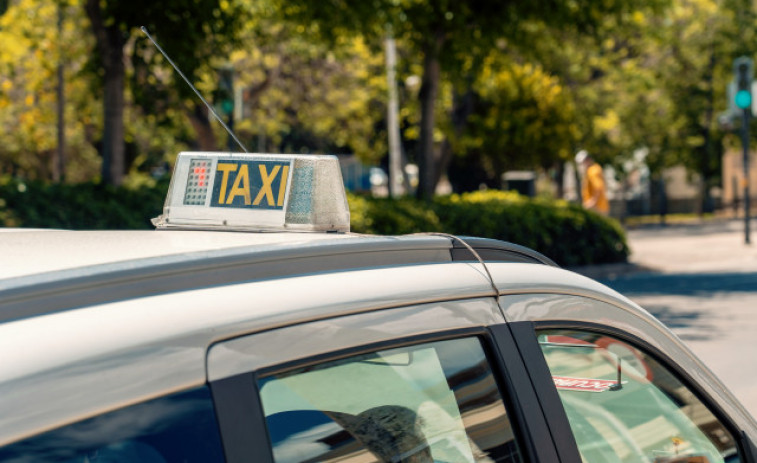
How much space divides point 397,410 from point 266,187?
0.55 metres

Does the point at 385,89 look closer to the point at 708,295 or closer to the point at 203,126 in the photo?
the point at 203,126

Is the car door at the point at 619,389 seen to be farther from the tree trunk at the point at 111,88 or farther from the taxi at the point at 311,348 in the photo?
the tree trunk at the point at 111,88

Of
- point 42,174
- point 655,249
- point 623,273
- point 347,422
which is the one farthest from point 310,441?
point 42,174

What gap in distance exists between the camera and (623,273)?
54.0 ft

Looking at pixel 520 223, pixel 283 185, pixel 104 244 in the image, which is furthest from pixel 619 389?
pixel 520 223

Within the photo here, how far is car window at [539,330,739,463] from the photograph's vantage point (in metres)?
2.24

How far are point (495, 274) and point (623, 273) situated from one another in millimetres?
15058

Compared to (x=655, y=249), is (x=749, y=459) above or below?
above

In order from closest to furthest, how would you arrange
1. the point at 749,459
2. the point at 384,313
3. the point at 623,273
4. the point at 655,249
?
the point at 384,313, the point at 749,459, the point at 623,273, the point at 655,249

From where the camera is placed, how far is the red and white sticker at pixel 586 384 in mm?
2467

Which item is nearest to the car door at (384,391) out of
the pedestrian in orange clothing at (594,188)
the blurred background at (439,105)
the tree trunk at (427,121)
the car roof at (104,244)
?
the car roof at (104,244)

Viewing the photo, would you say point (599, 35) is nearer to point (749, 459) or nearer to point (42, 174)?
point (749, 459)

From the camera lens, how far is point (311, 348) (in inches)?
59.3

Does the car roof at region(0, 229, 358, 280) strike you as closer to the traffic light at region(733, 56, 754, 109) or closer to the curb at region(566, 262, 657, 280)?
the curb at region(566, 262, 657, 280)
